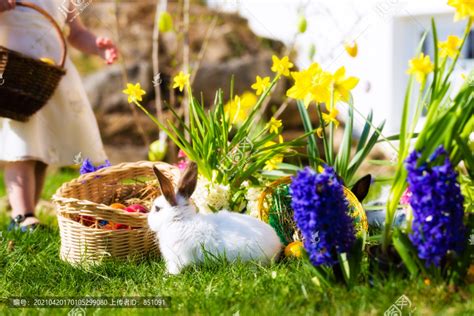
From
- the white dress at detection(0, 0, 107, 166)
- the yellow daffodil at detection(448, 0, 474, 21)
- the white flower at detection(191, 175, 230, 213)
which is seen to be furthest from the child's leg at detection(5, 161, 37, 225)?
the yellow daffodil at detection(448, 0, 474, 21)

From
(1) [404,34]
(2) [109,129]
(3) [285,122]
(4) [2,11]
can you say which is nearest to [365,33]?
(1) [404,34]

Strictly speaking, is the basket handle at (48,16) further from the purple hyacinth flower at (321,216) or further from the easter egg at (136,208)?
the purple hyacinth flower at (321,216)

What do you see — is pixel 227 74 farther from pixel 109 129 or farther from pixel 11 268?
pixel 11 268

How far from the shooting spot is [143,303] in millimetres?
1936

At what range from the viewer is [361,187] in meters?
2.46

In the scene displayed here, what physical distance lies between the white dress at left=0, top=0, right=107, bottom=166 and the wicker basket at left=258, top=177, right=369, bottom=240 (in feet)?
3.99

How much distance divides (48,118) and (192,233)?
1.45m

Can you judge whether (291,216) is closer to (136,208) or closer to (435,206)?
(136,208)

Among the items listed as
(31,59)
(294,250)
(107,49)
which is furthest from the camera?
(107,49)

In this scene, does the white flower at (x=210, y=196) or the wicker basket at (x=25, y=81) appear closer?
the white flower at (x=210, y=196)

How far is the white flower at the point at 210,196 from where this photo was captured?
2.54m

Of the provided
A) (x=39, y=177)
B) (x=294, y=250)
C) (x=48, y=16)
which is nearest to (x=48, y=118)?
(x=39, y=177)

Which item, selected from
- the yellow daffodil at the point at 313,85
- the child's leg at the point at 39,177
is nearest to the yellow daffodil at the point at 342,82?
the yellow daffodil at the point at 313,85

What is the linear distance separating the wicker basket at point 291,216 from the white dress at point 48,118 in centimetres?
122
